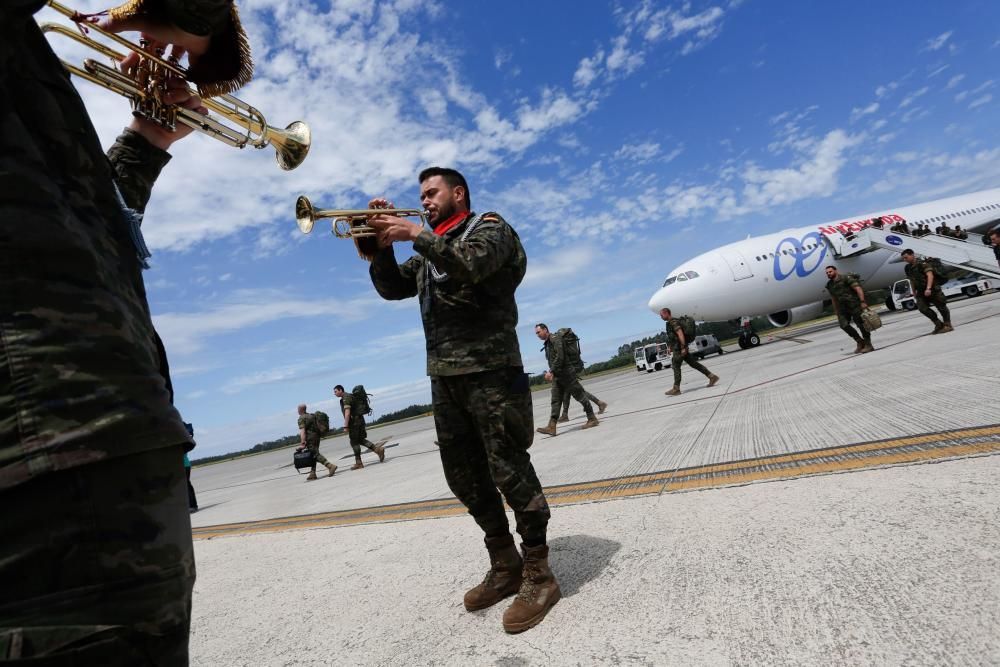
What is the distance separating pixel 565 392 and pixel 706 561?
676 cm

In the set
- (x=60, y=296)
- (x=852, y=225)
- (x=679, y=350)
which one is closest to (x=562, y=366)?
(x=679, y=350)

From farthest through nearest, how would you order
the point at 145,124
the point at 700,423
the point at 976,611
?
the point at 700,423, the point at 145,124, the point at 976,611

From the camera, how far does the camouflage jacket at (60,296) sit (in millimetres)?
828

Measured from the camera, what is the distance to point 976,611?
1491mm

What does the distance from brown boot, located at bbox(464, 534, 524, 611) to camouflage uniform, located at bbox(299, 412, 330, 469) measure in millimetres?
8153

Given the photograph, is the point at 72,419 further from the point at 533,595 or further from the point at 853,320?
the point at 853,320

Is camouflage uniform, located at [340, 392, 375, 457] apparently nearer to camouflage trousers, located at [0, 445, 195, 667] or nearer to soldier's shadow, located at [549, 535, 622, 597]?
soldier's shadow, located at [549, 535, 622, 597]

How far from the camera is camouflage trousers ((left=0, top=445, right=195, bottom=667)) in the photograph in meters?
0.76

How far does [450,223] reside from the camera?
2.63 m

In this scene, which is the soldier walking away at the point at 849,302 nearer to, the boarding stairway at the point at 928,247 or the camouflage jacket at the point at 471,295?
the camouflage jacket at the point at 471,295

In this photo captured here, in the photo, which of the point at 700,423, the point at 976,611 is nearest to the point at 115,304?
the point at 976,611

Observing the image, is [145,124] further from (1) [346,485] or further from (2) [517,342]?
(1) [346,485]

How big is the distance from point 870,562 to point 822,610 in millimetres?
370

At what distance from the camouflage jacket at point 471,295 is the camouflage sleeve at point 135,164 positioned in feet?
3.11
